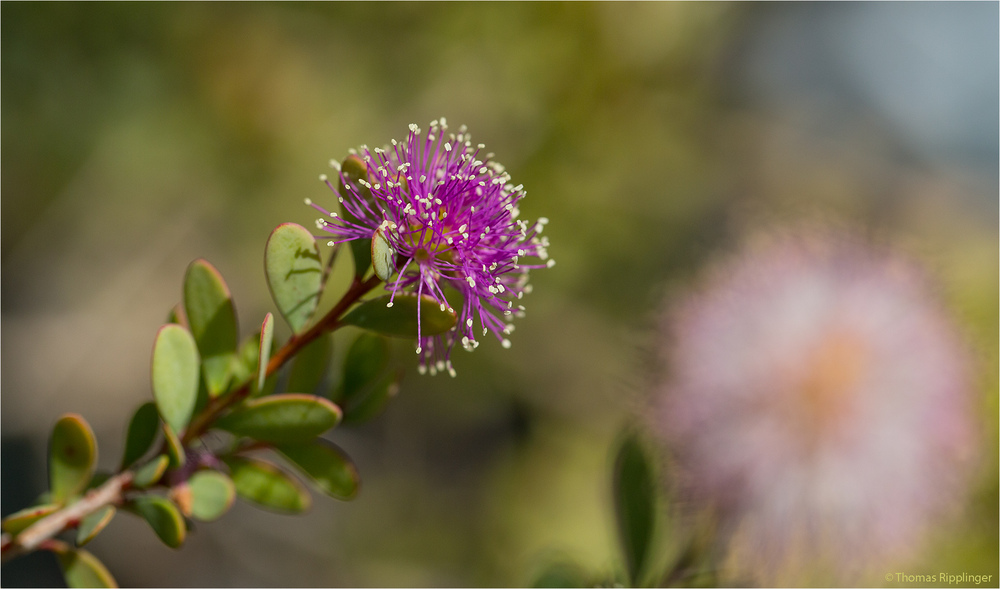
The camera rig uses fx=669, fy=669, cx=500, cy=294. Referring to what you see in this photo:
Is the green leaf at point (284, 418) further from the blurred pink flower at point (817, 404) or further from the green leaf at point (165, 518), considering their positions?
the blurred pink flower at point (817, 404)

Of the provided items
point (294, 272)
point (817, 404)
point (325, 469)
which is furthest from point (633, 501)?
point (817, 404)

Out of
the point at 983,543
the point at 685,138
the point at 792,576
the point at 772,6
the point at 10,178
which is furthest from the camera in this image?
the point at 772,6

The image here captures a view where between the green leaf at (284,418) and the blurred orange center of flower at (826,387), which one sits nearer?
the green leaf at (284,418)

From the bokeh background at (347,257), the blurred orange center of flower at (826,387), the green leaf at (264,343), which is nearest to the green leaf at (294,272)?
the green leaf at (264,343)

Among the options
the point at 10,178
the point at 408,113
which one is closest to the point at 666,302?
the point at 408,113

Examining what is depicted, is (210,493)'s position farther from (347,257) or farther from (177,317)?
(347,257)

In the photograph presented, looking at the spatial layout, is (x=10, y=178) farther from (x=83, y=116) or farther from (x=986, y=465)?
(x=986, y=465)

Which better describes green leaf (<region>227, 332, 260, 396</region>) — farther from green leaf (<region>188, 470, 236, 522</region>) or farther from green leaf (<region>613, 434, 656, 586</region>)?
green leaf (<region>613, 434, 656, 586</region>)
